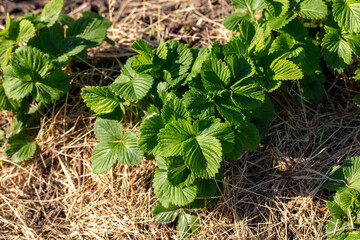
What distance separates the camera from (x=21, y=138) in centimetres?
212

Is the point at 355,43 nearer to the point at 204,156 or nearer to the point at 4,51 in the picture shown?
the point at 204,156

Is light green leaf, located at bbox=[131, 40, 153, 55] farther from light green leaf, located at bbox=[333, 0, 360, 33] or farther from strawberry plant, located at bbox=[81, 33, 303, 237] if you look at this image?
light green leaf, located at bbox=[333, 0, 360, 33]

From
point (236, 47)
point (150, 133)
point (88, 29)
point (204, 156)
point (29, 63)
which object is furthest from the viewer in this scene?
point (88, 29)

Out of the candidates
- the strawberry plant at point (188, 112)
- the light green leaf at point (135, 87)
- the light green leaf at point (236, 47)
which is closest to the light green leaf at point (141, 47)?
the strawberry plant at point (188, 112)

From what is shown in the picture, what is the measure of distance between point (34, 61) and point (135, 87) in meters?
0.64

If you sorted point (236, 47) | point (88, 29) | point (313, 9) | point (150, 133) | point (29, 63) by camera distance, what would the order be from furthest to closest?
point (88, 29), point (29, 63), point (313, 9), point (236, 47), point (150, 133)

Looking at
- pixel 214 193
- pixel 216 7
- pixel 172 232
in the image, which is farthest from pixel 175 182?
pixel 216 7

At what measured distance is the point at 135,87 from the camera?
1.72 m

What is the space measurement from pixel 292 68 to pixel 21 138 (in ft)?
5.25

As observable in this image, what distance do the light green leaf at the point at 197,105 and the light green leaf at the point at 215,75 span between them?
57 mm

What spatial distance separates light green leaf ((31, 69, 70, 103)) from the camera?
Result: 6.41 ft

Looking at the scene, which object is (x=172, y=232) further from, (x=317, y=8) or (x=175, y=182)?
(x=317, y=8)

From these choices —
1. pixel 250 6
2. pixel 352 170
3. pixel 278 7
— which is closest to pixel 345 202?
pixel 352 170

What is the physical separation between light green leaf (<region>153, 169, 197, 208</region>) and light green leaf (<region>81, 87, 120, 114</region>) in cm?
40
